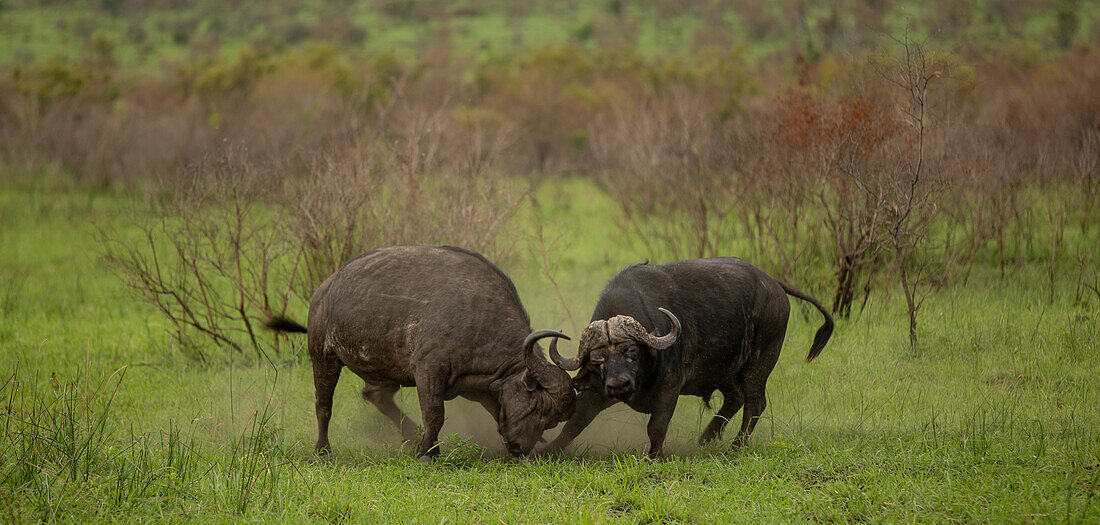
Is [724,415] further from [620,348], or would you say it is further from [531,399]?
[531,399]

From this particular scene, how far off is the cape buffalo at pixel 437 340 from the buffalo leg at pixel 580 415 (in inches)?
6.9

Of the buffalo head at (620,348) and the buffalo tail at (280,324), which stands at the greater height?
the buffalo head at (620,348)

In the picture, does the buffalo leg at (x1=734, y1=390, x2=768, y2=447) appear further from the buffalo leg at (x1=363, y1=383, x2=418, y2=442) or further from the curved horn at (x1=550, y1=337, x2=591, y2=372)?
the buffalo leg at (x1=363, y1=383, x2=418, y2=442)

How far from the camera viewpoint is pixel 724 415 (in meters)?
7.00

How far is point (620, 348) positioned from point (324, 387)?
2545mm

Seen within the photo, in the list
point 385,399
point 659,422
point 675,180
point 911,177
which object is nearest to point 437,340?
point 385,399

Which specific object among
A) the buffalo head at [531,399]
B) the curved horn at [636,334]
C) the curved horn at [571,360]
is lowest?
the buffalo head at [531,399]

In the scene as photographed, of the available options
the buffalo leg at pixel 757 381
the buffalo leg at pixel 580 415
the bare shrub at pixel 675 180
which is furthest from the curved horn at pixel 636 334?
the bare shrub at pixel 675 180

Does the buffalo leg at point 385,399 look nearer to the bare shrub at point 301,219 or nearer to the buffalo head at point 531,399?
the buffalo head at point 531,399

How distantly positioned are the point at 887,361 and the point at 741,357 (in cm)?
236

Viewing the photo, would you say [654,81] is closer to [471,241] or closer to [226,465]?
[471,241]

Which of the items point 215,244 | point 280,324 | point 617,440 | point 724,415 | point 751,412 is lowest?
point 617,440

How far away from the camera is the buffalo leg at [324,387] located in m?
6.82

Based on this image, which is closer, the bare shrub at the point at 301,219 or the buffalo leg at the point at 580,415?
the buffalo leg at the point at 580,415
